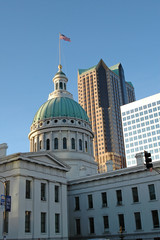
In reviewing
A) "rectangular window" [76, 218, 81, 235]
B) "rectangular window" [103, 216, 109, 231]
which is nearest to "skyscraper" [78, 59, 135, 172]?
"rectangular window" [76, 218, 81, 235]

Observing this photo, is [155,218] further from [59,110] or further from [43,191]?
[59,110]

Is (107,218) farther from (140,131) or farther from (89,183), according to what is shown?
(140,131)

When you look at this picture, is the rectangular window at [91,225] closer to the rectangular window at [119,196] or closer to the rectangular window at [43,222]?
the rectangular window at [119,196]

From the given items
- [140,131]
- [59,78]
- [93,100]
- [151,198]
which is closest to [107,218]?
[151,198]

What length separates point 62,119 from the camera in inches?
2815

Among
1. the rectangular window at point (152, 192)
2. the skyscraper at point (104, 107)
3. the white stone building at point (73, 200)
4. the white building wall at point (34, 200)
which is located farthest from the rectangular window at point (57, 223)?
the skyscraper at point (104, 107)

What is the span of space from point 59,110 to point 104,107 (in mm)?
101529

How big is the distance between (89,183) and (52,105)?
2634 centimetres

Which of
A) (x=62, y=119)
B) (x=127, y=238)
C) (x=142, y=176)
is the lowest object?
(x=127, y=238)

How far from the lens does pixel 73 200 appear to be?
56.7 metres

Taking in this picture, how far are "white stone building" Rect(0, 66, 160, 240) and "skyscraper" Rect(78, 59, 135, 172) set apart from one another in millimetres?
99294

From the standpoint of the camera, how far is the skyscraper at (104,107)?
6403 inches

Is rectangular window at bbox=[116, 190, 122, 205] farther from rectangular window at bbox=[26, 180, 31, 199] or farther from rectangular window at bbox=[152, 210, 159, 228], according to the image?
rectangular window at bbox=[26, 180, 31, 199]

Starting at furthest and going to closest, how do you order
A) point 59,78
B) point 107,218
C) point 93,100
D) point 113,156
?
point 93,100 → point 113,156 → point 59,78 → point 107,218
